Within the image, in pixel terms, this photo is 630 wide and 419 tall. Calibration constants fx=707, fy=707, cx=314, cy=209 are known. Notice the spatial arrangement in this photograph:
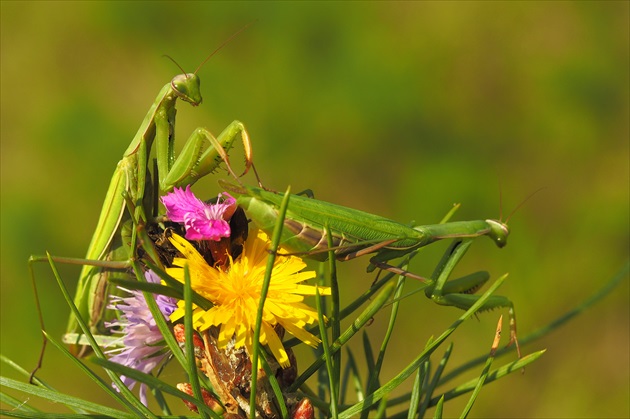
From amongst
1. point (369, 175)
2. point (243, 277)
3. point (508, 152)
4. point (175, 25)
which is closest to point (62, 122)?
point (175, 25)

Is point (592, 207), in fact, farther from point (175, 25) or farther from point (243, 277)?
point (243, 277)

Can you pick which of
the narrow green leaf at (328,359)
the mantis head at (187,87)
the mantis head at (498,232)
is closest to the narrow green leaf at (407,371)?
the narrow green leaf at (328,359)

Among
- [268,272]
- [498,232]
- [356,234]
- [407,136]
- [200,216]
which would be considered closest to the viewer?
[268,272]

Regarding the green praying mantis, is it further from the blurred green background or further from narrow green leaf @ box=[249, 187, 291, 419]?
the blurred green background

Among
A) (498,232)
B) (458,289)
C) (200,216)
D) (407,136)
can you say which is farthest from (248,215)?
(407,136)

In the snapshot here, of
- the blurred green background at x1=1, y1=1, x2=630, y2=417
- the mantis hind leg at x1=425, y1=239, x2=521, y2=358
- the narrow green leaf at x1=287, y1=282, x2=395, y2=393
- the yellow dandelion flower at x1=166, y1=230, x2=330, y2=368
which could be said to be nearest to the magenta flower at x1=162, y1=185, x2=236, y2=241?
the yellow dandelion flower at x1=166, y1=230, x2=330, y2=368

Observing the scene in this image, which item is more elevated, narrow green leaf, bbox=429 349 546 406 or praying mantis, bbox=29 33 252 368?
praying mantis, bbox=29 33 252 368

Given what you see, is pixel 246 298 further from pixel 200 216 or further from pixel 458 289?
pixel 458 289
